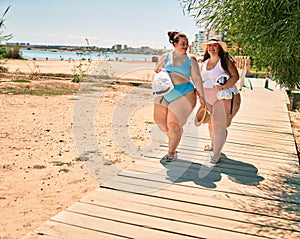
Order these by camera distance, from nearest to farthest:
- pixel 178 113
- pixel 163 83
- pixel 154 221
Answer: pixel 154 221 → pixel 163 83 → pixel 178 113

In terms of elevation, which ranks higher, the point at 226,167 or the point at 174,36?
the point at 174,36

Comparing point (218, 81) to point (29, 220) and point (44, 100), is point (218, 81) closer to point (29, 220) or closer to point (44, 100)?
point (29, 220)

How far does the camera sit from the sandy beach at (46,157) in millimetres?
4336

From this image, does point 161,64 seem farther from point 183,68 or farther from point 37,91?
point 37,91

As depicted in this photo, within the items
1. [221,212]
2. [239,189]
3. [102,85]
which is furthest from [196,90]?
[102,85]

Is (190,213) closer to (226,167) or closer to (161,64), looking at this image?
(226,167)

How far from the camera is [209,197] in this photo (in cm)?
377

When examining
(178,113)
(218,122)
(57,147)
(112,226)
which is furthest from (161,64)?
(57,147)

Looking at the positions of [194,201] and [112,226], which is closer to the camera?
[112,226]

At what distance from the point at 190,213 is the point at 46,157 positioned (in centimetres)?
379

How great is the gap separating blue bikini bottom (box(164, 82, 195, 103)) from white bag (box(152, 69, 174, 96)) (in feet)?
0.21

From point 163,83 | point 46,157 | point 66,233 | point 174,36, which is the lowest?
point 46,157

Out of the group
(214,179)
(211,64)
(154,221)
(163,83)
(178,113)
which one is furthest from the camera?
(211,64)

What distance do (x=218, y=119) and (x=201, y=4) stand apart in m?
1.45
